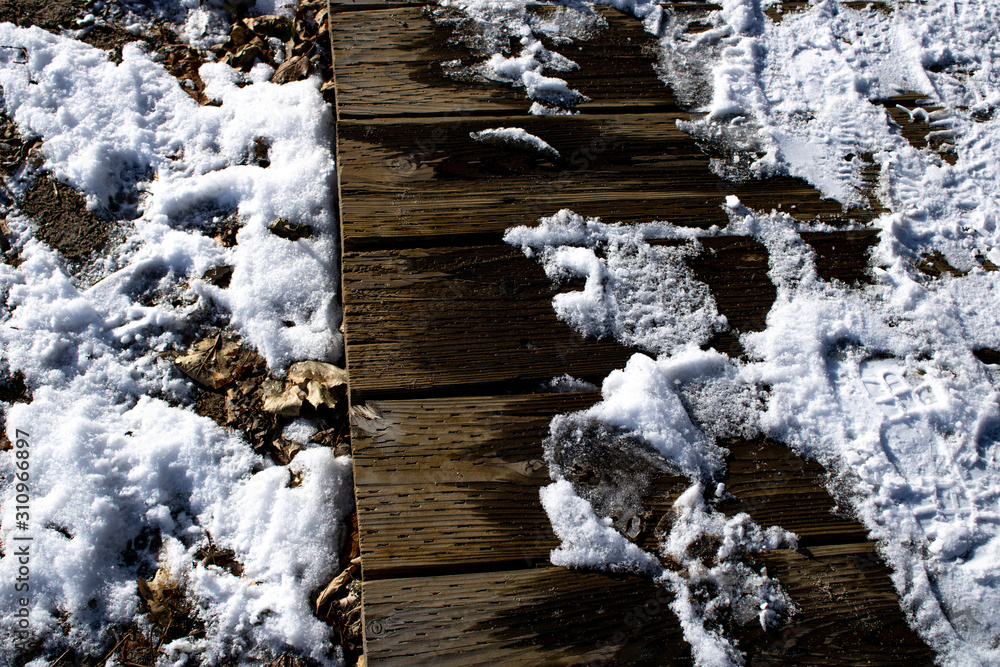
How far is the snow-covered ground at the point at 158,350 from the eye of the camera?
57.3 inches

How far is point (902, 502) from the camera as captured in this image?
1.34 m

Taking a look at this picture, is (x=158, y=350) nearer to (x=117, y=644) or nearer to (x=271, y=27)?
(x=117, y=644)

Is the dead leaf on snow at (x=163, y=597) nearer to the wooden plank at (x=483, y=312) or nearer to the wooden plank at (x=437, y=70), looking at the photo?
the wooden plank at (x=483, y=312)

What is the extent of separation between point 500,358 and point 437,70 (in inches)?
40.6

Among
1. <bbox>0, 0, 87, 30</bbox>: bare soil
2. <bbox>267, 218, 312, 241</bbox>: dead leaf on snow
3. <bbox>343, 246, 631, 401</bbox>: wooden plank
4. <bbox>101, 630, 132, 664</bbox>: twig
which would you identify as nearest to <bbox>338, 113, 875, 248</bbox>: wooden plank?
<bbox>343, 246, 631, 401</bbox>: wooden plank

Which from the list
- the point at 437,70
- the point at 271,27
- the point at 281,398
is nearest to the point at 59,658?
the point at 281,398

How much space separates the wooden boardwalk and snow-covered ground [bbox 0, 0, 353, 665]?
0.99ft

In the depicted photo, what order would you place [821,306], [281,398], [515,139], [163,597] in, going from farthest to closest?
1. [515,139]
2. [281,398]
3. [821,306]
4. [163,597]

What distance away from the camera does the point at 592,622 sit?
4.04ft

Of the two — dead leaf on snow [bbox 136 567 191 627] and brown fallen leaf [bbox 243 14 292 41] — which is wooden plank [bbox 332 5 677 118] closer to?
Result: brown fallen leaf [bbox 243 14 292 41]

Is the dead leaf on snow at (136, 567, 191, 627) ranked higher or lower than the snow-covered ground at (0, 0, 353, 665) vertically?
lower

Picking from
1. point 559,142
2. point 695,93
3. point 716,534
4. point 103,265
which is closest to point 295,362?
point 103,265

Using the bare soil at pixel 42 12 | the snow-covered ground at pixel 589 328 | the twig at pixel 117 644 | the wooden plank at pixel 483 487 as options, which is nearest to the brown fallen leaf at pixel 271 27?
the snow-covered ground at pixel 589 328

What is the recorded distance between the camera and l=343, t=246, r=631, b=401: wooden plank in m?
1.47
